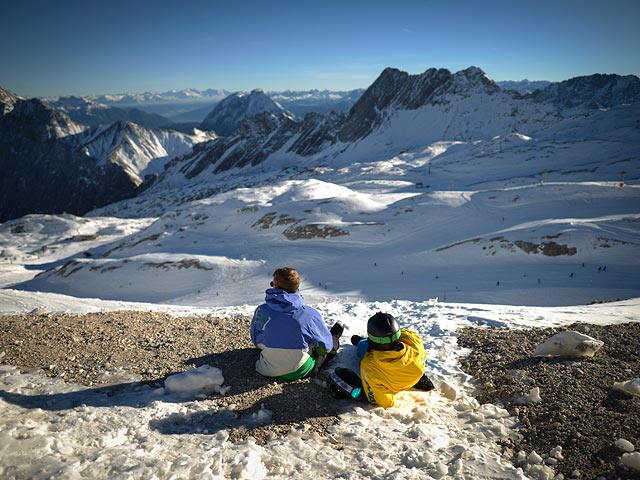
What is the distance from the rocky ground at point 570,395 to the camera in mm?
3965

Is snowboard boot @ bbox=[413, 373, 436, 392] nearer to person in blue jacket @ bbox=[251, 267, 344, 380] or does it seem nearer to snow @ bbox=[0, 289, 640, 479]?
snow @ bbox=[0, 289, 640, 479]

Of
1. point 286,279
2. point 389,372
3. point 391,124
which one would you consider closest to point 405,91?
point 391,124

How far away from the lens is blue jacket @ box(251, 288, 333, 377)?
17.8 ft

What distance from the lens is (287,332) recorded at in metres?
5.39

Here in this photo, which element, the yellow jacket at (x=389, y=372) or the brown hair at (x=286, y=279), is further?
the brown hair at (x=286, y=279)

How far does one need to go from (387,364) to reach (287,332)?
1.57 meters

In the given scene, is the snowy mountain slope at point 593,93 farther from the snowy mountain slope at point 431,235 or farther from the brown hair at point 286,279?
the brown hair at point 286,279

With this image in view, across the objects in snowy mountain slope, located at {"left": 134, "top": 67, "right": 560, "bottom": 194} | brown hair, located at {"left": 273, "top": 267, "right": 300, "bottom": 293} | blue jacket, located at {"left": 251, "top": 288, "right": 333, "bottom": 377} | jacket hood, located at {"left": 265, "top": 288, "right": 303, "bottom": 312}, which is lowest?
blue jacket, located at {"left": 251, "top": 288, "right": 333, "bottom": 377}

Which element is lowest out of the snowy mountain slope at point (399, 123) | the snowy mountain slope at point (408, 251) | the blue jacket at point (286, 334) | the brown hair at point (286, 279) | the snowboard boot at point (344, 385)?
the snowy mountain slope at point (408, 251)

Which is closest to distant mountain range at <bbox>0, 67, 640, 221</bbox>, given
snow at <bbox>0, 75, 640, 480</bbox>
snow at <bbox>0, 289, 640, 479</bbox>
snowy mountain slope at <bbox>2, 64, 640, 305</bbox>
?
snowy mountain slope at <bbox>2, 64, 640, 305</bbox>

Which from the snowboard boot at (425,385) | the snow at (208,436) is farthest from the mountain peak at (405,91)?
the snow at (208,436)

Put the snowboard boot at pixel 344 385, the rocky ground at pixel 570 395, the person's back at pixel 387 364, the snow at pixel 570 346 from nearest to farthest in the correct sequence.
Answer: the rocky ground at pixel 570 395, the person's back at pixel 387 364, the snowboard boot at pixel 344 385, the snow at pixel 570 346

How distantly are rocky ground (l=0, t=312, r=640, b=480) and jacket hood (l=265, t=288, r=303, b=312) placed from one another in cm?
128

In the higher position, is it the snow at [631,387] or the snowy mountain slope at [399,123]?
the snowy mountain slope at [399,123]
